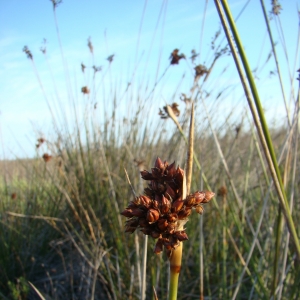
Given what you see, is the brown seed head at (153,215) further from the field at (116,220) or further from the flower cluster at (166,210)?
the field at (116,220)

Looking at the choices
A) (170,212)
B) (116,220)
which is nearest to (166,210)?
(170,212)

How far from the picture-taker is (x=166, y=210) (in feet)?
1.43

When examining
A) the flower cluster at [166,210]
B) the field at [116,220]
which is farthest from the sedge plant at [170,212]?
the field at [116,220]

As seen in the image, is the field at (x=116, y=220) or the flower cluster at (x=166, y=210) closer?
the flower cluster at (x=166, y=210)

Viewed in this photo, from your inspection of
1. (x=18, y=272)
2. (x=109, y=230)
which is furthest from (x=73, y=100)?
(x=18, y=272)

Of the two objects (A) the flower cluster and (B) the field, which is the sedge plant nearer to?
(A) the flower cluster

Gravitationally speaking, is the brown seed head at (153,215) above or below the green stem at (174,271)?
above

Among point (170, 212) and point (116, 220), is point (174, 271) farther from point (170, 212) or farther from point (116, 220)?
point (116, 220)

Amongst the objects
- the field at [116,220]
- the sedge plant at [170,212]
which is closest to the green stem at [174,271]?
the sedge plant at [170,212]

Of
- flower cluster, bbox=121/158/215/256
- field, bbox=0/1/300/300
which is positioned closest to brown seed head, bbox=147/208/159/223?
flower cluster, bbox=121/158/215/256

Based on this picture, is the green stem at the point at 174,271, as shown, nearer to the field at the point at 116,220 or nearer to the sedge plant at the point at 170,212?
the sedge plant at the point at 170,212

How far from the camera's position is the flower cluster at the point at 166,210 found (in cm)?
43

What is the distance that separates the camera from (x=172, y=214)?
0.43 meters

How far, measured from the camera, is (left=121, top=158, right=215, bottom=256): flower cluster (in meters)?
0.43
